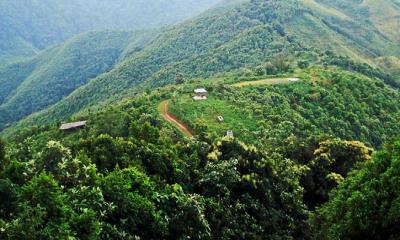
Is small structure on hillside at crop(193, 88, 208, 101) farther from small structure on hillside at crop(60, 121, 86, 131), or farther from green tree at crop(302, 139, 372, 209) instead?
green tree at crop(302, 139, 372, 209)

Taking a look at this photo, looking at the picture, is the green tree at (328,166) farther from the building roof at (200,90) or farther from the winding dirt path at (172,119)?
the building roof at (200,90)

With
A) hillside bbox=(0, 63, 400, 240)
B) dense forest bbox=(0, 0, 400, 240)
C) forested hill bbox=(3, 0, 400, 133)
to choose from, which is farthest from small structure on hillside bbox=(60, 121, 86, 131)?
forested hill bbox=(3, 0, 400, 133)

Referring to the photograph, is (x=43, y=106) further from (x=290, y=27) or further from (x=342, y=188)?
(x=342, y=188)

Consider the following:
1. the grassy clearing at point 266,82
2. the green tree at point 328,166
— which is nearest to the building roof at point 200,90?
the grassy clearing at point 266,82

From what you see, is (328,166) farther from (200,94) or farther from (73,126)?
(73,126)

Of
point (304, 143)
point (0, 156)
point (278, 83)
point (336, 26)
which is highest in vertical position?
point (0, 156)

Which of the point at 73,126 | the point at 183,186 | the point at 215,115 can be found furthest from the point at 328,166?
the point at 73,126

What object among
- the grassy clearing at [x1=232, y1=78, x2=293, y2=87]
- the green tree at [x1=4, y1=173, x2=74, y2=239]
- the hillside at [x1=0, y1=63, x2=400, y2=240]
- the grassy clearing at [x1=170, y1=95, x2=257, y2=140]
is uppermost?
the green tree at [x1=4, y1=173, x2=74, y2=239]

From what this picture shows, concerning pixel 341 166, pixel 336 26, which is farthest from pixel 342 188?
pixel 336 26
